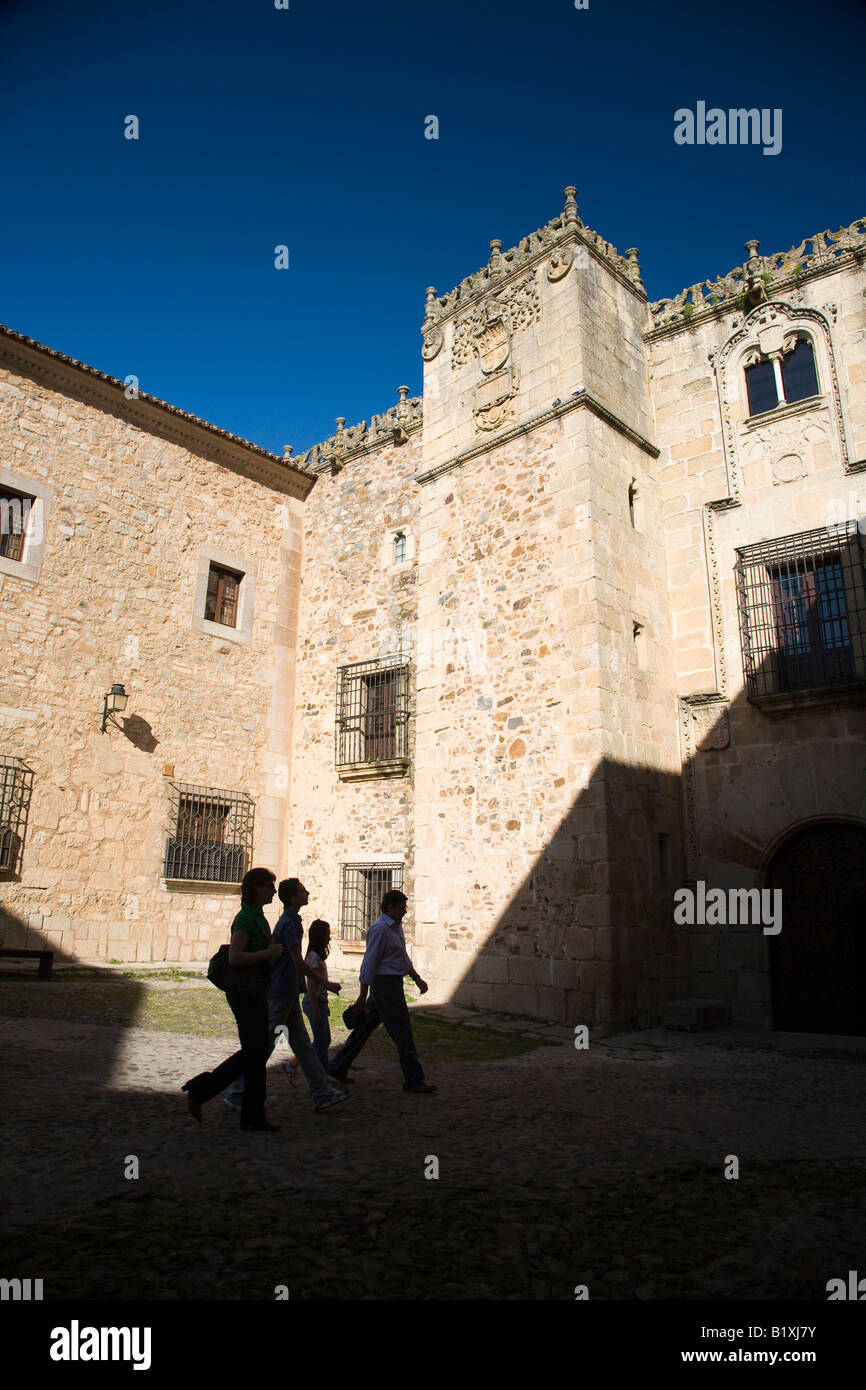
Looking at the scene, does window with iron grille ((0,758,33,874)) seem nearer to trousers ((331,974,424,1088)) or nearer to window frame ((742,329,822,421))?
trousers ((331,974,424,1088))

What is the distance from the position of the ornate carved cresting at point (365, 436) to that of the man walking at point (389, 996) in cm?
1010

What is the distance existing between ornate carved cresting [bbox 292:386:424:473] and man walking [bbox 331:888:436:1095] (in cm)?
1010

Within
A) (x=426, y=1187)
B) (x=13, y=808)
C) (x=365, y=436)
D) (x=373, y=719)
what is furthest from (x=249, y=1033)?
(x=365, y=436)

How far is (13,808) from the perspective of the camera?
1116 cm

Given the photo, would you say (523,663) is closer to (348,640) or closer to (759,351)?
(348,640)

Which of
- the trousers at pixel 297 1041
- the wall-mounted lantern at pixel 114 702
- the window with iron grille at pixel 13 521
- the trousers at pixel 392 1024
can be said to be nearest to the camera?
the trousers at pixel 297 1041

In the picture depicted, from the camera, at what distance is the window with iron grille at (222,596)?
Result: 47.2 feet

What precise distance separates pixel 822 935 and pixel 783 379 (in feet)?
23.1

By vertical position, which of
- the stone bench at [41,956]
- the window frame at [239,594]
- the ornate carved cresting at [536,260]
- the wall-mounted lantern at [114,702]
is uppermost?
the ornate carved cresting at [536,260]

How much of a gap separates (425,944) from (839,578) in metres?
6.83

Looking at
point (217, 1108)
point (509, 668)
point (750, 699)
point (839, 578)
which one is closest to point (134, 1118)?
point (217, 1108)

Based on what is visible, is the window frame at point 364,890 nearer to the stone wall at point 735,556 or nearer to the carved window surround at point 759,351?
the stone wall at point 735,556

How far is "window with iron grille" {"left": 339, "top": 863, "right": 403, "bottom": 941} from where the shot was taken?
1310 cm

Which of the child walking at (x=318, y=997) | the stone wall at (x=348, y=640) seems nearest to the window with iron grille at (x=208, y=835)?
the stone wall at (x=348, y=640)
